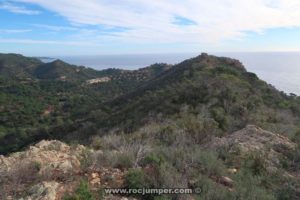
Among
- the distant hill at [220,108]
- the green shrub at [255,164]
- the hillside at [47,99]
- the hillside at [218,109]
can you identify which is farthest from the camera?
the hillside at [47,99]

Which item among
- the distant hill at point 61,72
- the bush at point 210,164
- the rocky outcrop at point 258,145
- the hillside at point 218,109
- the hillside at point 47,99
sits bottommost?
the hillside at point 47,99

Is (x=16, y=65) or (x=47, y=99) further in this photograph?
(x=16, y=65)

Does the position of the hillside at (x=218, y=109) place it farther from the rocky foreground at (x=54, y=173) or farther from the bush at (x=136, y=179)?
the bush at (x=136, y=179)

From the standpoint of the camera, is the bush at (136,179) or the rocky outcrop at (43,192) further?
the bush at (136,179)

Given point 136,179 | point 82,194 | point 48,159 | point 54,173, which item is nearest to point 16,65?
point 48,159

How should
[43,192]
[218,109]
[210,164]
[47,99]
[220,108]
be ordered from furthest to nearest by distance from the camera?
[47,99], [220,108], [218,109], [210,164], [43,192]

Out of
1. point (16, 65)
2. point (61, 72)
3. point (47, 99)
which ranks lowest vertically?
point (47, 99)

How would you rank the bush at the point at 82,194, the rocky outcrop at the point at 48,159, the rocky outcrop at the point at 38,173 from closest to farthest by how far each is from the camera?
the bush at the point at 82,194, the rocky outcrop at the point at 38,173, the rocky outcrop at the point at 48,159

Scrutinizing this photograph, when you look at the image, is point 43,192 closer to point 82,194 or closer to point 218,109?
point 82,194

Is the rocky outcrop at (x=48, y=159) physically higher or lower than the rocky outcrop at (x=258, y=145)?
higher

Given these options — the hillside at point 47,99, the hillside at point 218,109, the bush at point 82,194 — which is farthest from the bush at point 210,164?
the hillside at point 47,99

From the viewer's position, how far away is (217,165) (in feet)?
20.6

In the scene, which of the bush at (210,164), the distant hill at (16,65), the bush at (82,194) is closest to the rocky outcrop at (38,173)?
the bush at (82,194)

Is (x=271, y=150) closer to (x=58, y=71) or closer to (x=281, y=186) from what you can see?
(x=281, y=186)
